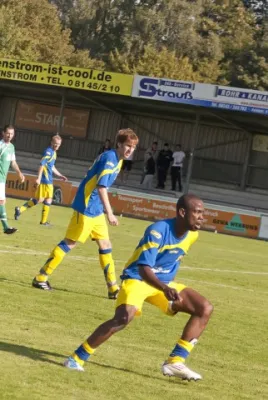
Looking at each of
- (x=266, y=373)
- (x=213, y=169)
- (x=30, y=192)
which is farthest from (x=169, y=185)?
(x=266, y=373)

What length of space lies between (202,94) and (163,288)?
30.9 metres


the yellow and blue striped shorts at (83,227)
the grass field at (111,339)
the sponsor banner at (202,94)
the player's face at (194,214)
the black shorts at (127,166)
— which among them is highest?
the sponsor banner at (202,94)

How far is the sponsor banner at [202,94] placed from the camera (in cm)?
3700

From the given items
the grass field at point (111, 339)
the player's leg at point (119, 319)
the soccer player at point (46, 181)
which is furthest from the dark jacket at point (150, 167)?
the player's leg at point (119, 319)

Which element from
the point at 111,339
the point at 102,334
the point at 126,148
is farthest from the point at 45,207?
the point at 102,334

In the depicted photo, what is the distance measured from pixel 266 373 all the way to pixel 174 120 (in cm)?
3670

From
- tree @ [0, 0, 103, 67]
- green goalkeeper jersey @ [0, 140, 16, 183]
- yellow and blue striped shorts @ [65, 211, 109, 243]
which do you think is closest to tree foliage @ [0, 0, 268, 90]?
tree @ [0, 0, 103, 67]

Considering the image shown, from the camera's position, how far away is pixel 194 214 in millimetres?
7633

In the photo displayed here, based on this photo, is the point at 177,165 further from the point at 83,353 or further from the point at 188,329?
the point at 83,353

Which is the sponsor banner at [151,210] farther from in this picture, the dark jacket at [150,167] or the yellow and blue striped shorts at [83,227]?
the yellow and blue striped shorts at [83,227]

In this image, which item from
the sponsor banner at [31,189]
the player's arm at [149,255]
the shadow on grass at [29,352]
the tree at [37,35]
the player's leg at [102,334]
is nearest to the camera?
the player's arm at [149,255]

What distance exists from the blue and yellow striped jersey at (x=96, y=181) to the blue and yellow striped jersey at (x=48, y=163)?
10.4 m

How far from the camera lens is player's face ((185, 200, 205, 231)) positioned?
25.1 feet

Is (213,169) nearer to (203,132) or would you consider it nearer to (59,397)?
(203,132)
